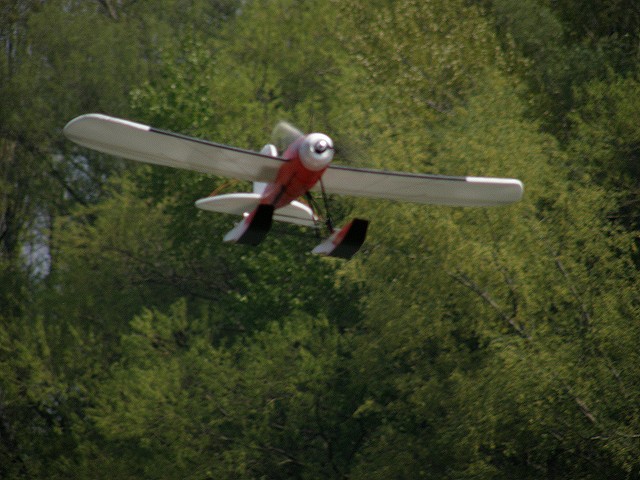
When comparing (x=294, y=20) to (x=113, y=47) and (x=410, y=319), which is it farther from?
(x=410, y=319)

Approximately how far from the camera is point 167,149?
13539 mm

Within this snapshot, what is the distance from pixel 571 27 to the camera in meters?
27.2

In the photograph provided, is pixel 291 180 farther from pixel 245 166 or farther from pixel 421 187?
pixel 421 187

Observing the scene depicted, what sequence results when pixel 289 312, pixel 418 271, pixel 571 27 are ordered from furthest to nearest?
1. pixel 289 312
2. pixel 571 27
3. pixel 418 271

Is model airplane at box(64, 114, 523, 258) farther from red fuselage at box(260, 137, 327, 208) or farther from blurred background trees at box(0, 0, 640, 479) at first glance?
blurred background trees at box(0, 0, 640, 479)

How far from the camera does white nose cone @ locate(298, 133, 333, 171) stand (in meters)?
12.6

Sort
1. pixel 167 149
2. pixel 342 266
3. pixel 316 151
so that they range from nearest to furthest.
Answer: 1. pixel 316 151
2. pixel 167 149
3. pixel 342 266

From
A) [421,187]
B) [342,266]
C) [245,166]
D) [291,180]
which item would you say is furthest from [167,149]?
[342,266]

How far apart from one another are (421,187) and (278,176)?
172cm

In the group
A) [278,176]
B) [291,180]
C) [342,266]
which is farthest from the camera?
[342,266]

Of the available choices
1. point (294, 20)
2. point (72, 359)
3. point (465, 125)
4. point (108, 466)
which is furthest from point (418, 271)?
point (294, 20)

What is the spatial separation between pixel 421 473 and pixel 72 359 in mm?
11263

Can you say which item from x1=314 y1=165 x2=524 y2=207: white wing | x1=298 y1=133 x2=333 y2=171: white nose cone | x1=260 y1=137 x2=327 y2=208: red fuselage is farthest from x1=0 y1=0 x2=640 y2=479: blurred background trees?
x1=298 y1=133 x2=333 y2=171: white nose cone

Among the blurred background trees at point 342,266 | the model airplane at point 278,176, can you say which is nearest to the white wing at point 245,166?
the model airplane at point 278,176
